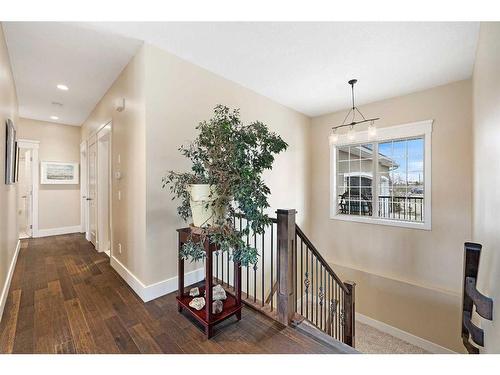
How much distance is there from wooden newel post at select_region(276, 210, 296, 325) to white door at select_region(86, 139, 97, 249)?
349 cm

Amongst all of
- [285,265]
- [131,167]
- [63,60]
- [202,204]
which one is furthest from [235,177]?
[63,60]

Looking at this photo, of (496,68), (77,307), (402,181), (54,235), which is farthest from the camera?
(54,235)

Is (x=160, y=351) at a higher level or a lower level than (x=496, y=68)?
lower

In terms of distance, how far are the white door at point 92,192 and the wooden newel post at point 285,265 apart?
11.4 ft

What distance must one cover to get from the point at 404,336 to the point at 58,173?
749 centimetres

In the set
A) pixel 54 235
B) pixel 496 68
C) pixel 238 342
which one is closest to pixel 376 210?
pixel 496 68

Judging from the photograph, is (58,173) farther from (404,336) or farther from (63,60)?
(404,336)

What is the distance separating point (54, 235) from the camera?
4.83m

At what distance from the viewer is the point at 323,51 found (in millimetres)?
2410

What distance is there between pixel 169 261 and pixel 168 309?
48 cm

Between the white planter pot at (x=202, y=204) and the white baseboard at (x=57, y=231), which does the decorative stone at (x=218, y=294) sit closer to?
the white planter pot at (x=202, y=204)

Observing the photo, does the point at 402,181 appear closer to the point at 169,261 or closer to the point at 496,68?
the point at 496,68

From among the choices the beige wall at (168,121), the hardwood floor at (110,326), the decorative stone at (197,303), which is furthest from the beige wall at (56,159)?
the decorative stone at (197,303)

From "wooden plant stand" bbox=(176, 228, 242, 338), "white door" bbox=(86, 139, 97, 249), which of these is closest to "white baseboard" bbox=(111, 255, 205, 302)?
"wooden plant stand" bbox=(176, 228, 242, 338)
